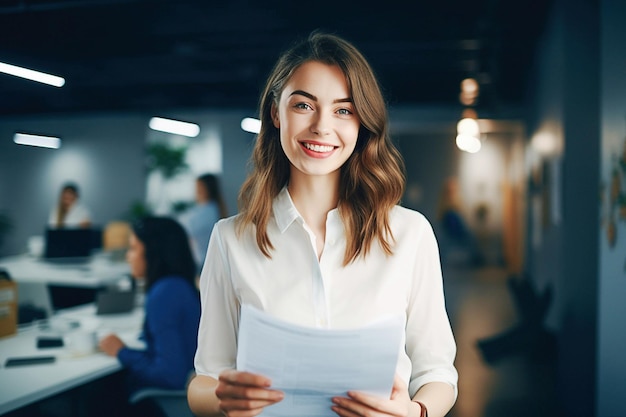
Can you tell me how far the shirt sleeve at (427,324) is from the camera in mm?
1286

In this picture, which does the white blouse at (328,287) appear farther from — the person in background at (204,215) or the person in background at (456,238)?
the person in background at (456,238)

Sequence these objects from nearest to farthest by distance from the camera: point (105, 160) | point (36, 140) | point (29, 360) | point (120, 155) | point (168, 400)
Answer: point (168, 400) → point (29, 360) → point (36, 140) → point (105, 160) → point (120, 155)

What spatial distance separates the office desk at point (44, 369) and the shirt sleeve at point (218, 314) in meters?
1.33

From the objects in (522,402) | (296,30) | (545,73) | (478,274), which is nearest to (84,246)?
(296,30)

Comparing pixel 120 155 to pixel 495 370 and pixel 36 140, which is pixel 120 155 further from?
pixel 495 370

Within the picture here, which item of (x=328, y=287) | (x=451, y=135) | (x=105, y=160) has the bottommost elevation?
(x=328, y=287)

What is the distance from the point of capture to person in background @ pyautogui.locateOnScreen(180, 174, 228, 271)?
5590 mm

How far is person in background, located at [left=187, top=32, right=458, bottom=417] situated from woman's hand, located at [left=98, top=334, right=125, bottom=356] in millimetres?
1560

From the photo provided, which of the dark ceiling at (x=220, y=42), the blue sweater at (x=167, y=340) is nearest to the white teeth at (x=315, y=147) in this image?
the blue sweater at (x=167, y=340)

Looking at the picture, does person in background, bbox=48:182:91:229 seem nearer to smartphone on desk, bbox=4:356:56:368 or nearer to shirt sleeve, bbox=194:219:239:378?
smartphone on desk, bbox=4:356:56:368

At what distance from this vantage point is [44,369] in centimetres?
259

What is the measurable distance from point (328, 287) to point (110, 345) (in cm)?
184

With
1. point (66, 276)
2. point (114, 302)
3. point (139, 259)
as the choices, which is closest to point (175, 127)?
point (66, 276)

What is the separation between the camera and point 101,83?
10.3 meters
